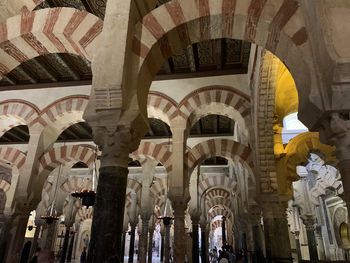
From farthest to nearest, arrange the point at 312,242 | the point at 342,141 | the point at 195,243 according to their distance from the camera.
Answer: the point at 312,242, the point at 195,243, the point at 342,141

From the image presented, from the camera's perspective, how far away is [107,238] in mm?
2207

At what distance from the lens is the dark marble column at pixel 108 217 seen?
2.17 meters

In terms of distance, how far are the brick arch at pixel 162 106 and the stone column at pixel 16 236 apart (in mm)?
3617

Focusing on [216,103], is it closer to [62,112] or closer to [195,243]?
[62,112]

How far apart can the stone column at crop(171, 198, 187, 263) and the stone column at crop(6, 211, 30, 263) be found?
3250 mm

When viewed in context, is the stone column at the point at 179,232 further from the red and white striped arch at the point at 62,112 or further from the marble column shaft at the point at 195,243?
the red and white striped arch at the point at 62,112

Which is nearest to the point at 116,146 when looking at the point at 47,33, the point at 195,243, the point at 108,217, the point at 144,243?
the point at 108,217

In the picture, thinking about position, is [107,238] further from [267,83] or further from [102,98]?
[267,83]

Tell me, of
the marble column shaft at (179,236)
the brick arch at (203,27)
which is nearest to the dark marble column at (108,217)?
the brick arch at (203,27)

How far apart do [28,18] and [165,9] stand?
186 centimetres

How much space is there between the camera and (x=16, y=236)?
17.9ft

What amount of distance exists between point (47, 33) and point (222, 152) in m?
4.57

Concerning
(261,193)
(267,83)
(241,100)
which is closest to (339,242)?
(261,193)

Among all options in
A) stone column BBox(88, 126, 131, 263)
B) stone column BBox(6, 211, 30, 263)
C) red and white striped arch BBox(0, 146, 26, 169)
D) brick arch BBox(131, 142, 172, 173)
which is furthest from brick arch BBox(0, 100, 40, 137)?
stone column BBox(88, 126, 131, 263)
